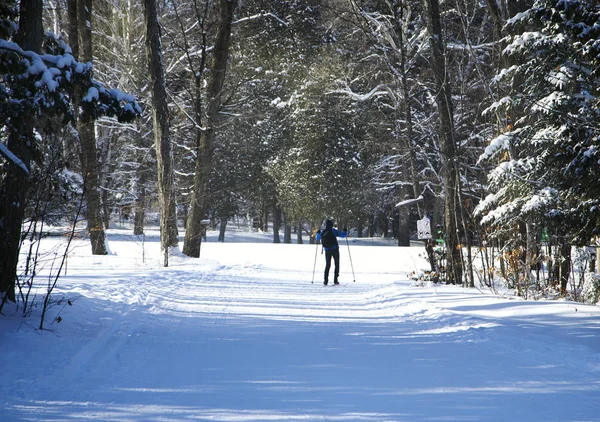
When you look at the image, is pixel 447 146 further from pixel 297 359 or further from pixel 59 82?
pixel 59 82

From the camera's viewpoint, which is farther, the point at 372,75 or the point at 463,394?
the point at 372,75

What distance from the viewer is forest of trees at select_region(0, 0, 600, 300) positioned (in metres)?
7.30

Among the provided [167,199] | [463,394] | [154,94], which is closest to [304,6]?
[154,94]

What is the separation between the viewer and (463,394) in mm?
4703

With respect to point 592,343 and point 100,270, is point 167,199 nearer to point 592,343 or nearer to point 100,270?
point 100,270

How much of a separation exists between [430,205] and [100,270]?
25.9 m

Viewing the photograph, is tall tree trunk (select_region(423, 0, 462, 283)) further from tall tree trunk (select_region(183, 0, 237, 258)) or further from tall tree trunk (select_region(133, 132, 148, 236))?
tall tree trunk (select_region(133, 132, 148, 236))

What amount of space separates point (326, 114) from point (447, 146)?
21.0m

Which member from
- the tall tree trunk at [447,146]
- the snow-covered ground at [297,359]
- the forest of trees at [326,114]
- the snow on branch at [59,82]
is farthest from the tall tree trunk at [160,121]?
the snow on branch at [59,82]

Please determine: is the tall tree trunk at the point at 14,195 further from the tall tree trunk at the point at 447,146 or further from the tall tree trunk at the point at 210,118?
the tall tree trunk at the point at 210,118

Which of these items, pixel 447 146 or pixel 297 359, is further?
pixel 447 146

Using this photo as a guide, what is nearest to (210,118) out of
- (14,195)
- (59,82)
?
(14,195)

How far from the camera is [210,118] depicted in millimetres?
19953

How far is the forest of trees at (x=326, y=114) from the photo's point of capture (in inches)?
288
